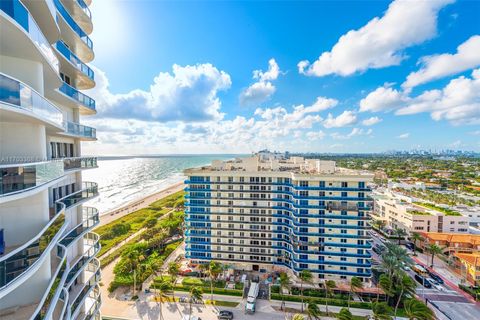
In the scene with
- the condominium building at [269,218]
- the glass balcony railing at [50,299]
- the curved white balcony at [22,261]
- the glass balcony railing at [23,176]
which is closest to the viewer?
the curved white balcony at [22,261]

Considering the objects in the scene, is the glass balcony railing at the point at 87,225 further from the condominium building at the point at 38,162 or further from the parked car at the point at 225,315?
the parked car at the point at 225,315

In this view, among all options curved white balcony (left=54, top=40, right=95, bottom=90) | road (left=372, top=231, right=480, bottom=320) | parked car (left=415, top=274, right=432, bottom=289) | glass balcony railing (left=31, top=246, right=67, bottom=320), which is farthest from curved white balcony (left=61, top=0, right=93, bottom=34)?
parked car (left=415, top=274, right=432, bottom=289)

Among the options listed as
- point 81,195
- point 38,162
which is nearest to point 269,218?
point 81,195

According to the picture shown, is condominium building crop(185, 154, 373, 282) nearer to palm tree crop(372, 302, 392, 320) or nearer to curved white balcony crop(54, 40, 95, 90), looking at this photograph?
palm tree crop(372, 302, 392, 320)

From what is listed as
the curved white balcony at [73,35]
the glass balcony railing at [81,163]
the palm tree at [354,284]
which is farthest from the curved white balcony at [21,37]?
the palm tree at [354,284]

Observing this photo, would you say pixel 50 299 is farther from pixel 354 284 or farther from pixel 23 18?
pixel 354 284

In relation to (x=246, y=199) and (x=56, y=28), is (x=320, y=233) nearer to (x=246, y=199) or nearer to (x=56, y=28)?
(x=246, y=199)

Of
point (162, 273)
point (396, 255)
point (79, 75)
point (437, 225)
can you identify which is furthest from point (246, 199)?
point (437, 225)

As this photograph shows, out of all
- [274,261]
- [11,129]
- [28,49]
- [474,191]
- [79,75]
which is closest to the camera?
[28,49]
